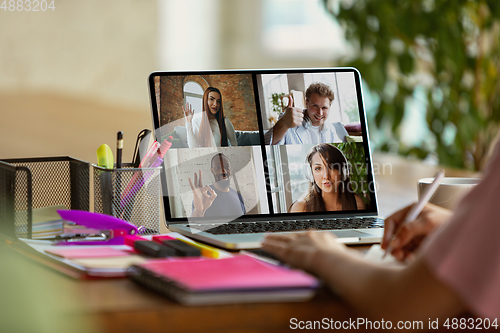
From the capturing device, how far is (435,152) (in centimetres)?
221

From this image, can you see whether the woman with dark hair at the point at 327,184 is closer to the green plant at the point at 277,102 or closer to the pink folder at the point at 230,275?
the green plant at the point at 277,102

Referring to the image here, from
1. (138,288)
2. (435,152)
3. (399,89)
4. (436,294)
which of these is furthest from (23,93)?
(436,294)

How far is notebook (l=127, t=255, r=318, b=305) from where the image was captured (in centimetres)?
39

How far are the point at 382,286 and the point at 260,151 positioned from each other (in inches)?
18.5

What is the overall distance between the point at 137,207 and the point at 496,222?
1.77 ft

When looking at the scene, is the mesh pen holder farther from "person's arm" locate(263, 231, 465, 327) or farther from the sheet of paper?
"person's arm" locate(263, 231, 465, 327)

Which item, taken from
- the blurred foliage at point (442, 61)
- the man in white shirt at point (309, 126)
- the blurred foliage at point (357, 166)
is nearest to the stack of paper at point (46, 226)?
the man in white shirt at point (309, 126)

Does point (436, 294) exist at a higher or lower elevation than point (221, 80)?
lower

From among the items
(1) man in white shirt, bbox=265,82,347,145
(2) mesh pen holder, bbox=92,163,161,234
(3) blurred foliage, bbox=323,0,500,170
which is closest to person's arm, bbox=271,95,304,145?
(1) man in white shirt, bbox=265,82,347,145

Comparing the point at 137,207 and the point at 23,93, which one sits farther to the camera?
the point at 23,93

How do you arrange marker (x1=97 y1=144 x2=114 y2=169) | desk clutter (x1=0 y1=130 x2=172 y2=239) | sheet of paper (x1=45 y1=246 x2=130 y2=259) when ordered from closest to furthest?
sheet of paper (x1=45 y1=246 x2=130 y2=259) < desk clutter (x1=0 y1=130 x2=172 y2=239) < marker (x1=97 y1=144 x2=114 y2=169)

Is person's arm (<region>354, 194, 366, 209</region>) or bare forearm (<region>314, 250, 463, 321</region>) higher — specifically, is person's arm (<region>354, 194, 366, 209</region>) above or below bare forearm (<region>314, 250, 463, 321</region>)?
above

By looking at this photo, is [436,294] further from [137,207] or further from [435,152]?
[435,152]

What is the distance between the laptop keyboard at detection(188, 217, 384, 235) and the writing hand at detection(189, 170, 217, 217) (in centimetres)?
3
